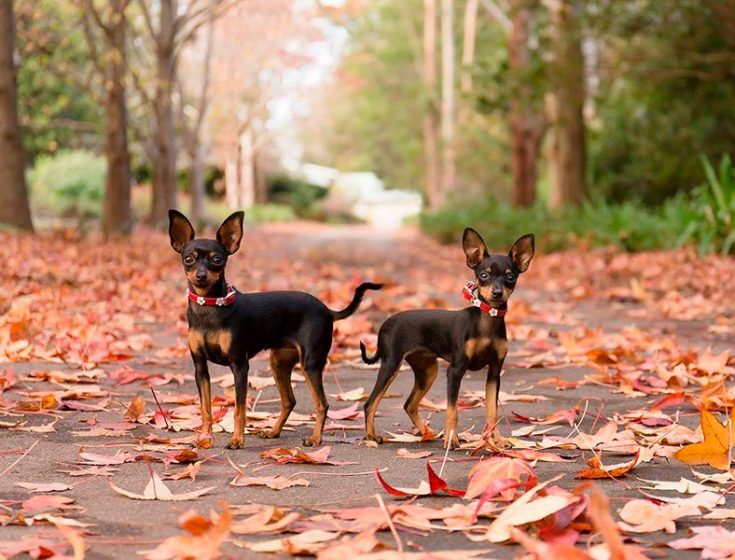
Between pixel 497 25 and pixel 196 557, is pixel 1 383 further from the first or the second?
pixel 497 25

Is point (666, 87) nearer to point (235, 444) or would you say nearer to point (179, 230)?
point (179, 230)

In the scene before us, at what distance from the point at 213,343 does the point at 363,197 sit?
234ft

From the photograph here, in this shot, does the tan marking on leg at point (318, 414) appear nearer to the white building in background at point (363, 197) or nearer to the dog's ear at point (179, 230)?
the dog's ear at point (179, 230)

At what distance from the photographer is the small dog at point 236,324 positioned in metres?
4.38

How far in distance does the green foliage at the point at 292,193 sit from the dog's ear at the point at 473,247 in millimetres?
55468

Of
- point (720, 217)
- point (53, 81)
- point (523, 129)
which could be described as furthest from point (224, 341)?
point (53, 81)

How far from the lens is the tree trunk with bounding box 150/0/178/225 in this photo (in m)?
23.4

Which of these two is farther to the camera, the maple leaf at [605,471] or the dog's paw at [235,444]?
the dog's paw at [235,444]

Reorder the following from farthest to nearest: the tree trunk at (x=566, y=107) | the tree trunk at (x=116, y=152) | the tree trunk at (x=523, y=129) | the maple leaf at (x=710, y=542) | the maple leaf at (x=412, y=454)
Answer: the tree trunk at (x=523, y=129) → the tree trunk at (x=116, y=152) → the tree trunk at (x=566, y=107) → the maple leaf at (x=412, y=454) → the maple leaf at (x=710, y=542)

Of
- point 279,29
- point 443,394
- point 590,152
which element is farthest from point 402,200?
point 443,394

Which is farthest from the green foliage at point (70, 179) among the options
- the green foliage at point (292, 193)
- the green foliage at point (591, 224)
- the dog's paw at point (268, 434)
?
the dog's paw at point (268, 434)

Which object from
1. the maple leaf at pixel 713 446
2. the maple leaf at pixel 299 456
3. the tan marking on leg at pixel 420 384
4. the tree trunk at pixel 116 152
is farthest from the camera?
the tree trunk at pixel 116 152

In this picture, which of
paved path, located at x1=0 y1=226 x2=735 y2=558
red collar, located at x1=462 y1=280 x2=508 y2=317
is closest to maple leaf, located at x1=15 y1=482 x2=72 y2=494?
paved path, located at x1=0 y1=226 x2=735 y2=558

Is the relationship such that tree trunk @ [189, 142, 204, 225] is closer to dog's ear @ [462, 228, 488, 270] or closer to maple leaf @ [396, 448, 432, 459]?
dog's ear @ [462, 228, 488, 270]
